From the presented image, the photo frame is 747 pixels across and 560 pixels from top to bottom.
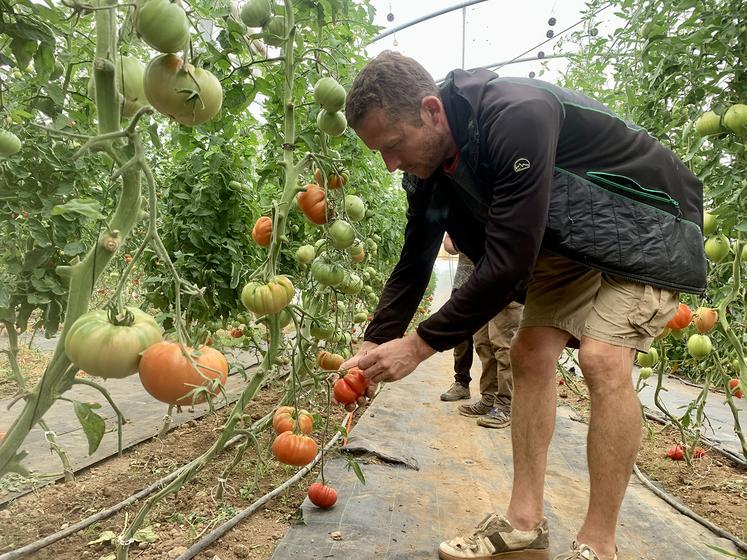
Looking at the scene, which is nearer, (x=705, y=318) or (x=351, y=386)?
(x=351, y=386)

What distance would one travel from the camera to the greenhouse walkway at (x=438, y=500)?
181 cm

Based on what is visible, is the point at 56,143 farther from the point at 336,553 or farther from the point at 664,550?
the point at 664,550

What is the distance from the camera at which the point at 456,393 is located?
13.9ft

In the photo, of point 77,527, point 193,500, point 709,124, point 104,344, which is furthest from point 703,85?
point 77,527

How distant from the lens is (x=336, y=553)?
5.58 ft

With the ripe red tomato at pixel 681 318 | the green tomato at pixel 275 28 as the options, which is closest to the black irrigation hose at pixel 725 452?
the ripe red tomato at pixel 681 318

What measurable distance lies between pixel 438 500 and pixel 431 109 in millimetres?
1508

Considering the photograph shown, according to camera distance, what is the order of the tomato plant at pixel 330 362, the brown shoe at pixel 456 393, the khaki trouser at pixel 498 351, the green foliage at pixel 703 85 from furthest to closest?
1. the brown shoe at pixel 456 393
2. the khaki trouser at pixel 498 351
3. the tomato plant at pixel 330 362
4. the green foliage at pixel 703 85

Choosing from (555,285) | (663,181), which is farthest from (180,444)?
(663,181)

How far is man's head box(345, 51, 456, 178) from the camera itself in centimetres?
153

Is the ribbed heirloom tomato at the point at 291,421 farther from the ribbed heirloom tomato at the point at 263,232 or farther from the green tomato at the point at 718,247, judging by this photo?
the green tomato at the point at 718,247

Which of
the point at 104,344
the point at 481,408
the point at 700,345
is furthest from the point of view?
the point at 481,408

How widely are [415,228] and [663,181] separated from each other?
2.56 feet

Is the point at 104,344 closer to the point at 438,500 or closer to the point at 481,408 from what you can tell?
the point at 438,500
